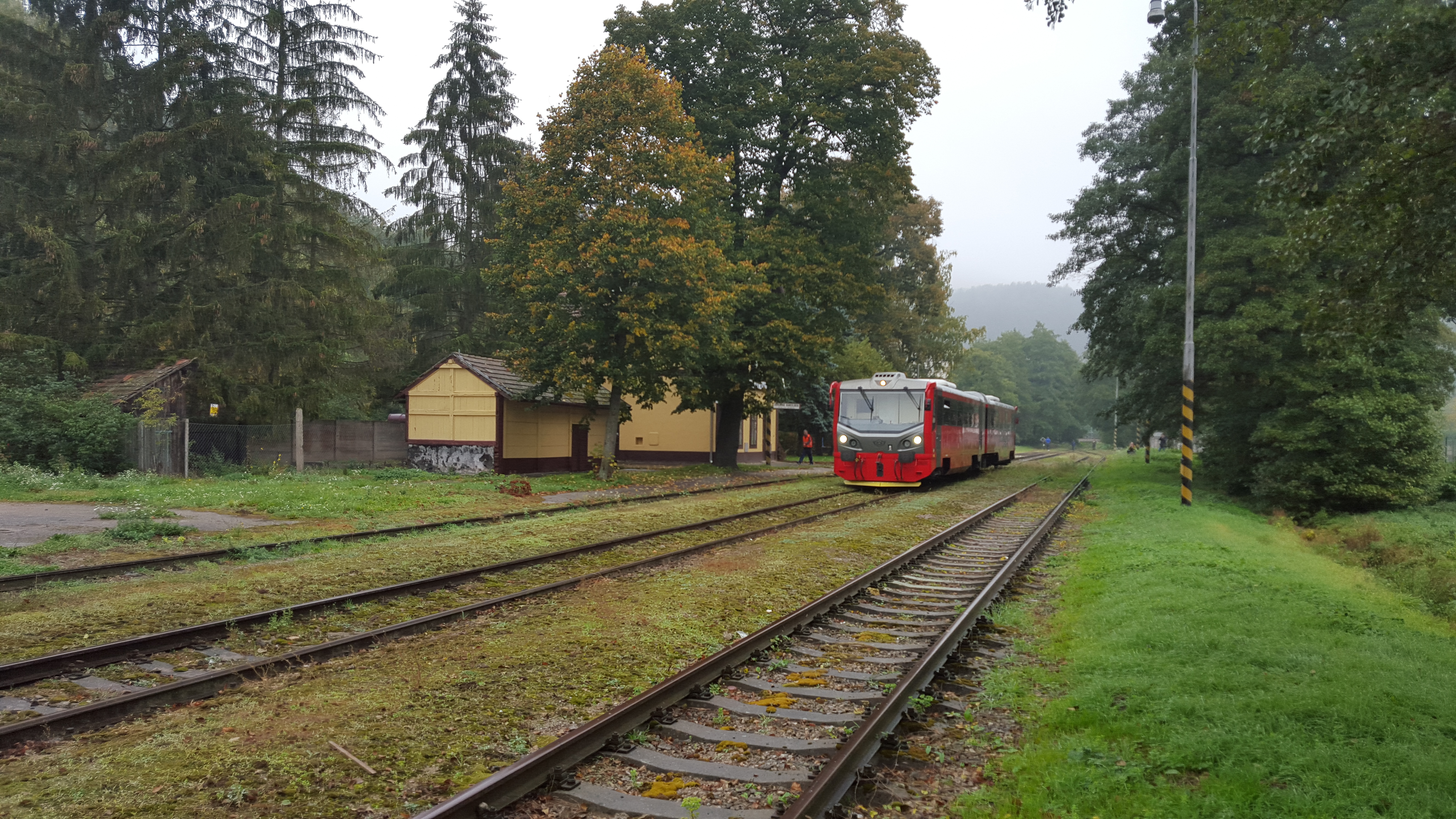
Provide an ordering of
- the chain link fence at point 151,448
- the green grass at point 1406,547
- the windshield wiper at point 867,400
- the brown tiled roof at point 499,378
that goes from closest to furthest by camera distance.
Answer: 1. the green grass at point 1406,547
2. the chain link fence at point 151,448
3. the windshield wiper at point 867,400
4. the brown tiled roof at point 499,378

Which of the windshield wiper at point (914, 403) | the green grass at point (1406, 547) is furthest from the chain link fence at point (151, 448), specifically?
the green grass at point (1406, 547)

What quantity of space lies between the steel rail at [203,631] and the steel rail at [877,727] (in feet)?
18.6

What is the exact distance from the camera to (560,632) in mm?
7734

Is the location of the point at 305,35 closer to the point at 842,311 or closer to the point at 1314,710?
the point at 842,311

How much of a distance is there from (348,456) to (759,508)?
17.0 metres

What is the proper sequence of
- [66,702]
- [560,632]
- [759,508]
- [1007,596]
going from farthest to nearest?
[759,508]
[1007,596]
[560,632]
[66,702]

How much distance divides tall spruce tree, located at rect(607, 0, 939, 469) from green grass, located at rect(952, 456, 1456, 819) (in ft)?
63.5

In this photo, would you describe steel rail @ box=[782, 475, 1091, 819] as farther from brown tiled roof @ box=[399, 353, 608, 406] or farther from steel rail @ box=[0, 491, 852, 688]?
brown tiled roof @ box=[399, 353, 608, 406]

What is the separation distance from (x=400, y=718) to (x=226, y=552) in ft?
25.2

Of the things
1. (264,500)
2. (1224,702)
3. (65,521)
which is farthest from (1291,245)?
(264,500)

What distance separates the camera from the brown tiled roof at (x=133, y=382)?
22.6 metres

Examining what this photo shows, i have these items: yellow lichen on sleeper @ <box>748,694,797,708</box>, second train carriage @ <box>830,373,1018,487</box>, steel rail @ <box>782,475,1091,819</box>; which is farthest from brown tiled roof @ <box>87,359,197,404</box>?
steel rail @ <box>782,475,1091,819</box>

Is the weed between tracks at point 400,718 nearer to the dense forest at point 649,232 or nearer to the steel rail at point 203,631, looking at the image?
the steel rail at point 203,631

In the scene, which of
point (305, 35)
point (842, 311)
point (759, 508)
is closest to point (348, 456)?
point (305, 35)
